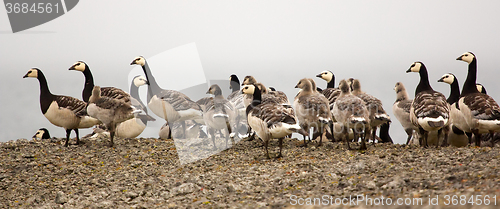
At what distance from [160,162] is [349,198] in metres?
5.67

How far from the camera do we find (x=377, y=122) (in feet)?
36.3

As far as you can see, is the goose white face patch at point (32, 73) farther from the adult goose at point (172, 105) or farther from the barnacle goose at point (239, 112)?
the barnacle goose at point (239, 112)

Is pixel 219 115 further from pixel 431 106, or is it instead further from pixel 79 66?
pixel 79 66

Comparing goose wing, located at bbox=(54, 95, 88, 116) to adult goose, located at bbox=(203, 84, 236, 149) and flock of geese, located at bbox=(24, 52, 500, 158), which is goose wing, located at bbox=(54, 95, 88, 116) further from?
adult goose, located at bbox=(203, 84, 236, 149)

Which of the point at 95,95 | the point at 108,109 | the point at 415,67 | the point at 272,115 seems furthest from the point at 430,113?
the point at 95,95

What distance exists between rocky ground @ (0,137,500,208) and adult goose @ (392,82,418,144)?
1.31m

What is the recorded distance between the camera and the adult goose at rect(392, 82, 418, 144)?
1189 centimetres

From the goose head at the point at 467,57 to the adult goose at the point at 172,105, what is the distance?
8157mm

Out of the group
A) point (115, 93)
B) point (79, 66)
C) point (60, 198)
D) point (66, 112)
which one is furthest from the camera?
point (79, 66)

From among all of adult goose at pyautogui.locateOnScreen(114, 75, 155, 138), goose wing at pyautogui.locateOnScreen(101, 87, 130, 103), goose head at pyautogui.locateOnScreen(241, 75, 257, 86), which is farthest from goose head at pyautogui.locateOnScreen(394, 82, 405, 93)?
goose wing at pyautogui.locateOnScreen(101, 87, 130, 103)

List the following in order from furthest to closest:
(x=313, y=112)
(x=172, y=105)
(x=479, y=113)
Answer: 1. (x=172, y=105)
2. (x=313, y=112)
3. (x=479, y=113)

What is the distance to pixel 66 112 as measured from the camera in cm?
1177

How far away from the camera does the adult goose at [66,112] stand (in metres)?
11.8

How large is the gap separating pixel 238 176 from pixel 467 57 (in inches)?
331
